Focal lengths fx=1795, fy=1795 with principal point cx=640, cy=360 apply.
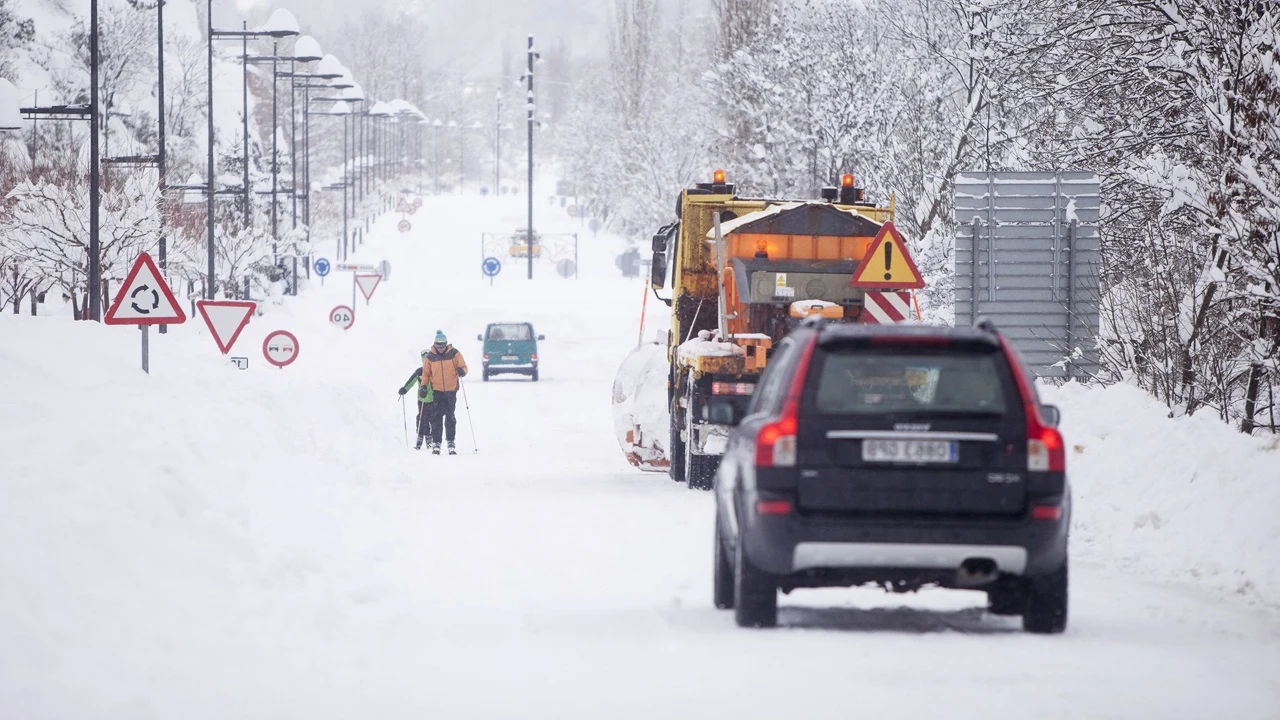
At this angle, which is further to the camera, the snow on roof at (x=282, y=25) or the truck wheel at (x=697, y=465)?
the snow on roof at (x=282, y=25)

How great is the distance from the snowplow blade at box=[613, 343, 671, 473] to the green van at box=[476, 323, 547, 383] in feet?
82.6

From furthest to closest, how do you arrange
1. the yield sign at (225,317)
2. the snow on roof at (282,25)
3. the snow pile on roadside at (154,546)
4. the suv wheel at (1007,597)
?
the snow on roof at (282,25) → the yield sign at (225,317) → the suv wheel at (1007,597) → the snow pile on roadside at (154,546)

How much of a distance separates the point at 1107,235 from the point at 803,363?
14790 millimetres

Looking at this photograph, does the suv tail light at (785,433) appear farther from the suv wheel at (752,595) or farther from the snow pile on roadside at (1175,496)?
the snow pile on roadside at (1175,496)

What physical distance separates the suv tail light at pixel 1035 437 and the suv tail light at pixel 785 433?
931 mm

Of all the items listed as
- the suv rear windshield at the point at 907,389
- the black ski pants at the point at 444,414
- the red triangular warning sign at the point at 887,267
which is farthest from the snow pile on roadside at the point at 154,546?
the black ski pants at the point at 444,414

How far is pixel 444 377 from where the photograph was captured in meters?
26.3

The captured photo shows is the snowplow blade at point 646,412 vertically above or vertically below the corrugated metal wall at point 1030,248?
below

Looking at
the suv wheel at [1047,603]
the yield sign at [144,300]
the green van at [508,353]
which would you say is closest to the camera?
the suv wheel at [1047,603]

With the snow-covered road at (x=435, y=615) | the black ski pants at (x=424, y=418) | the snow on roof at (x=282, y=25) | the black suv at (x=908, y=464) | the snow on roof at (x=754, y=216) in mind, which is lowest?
the black ski pants at (x=424, y=418)

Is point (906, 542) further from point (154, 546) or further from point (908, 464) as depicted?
point (154, 546)

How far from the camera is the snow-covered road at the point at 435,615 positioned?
6.98m

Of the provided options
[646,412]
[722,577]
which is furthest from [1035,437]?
[646,412]

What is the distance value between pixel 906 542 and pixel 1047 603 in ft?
2.96
